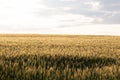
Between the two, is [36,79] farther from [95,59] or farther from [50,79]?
[95,59]

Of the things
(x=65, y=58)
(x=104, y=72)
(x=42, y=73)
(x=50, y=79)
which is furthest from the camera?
(x=65, y=58)

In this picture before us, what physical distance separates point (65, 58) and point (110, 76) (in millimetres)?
4419

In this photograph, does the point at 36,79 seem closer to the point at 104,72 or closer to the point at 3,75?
the point at 3,75

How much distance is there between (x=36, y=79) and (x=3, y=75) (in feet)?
2.52

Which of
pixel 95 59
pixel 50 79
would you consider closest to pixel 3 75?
pixel 50 79

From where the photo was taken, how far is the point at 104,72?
7484 millimetres

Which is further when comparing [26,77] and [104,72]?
[104,72]

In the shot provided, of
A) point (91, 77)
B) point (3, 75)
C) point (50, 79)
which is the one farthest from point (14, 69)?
point (91, 77)

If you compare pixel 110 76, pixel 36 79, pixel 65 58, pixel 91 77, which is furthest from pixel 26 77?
pixel 65 58

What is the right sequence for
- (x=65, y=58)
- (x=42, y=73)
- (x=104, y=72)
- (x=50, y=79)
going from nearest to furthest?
(x=50, y=79), (x=42, y=73), (x=104, y=72), (x=65, y=58)

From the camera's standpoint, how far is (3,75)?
681 centimetres

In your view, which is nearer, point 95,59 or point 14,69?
point 14,69

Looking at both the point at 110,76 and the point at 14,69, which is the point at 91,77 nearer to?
the point at 110,76

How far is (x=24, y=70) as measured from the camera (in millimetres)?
7305
